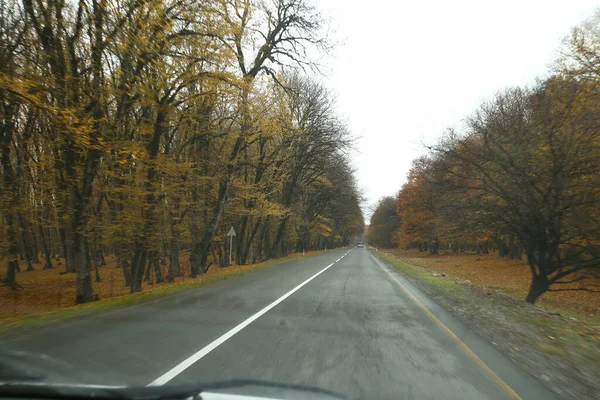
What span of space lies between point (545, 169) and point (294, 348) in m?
10.6

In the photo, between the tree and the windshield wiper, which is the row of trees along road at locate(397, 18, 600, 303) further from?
the tree

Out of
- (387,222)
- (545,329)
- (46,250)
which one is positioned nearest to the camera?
(545,329)

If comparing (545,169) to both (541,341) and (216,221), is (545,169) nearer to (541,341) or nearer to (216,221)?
(541,341)

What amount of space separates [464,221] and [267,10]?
13105 mm

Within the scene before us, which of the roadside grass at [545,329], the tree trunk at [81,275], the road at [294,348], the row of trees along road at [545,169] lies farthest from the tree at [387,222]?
the road at [294,348]

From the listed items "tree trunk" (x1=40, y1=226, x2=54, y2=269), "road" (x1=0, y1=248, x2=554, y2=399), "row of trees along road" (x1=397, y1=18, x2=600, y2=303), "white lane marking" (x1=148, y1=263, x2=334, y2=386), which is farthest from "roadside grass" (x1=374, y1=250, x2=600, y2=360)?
"tree trunk" (x1=40, y1=226, x2=54, y2=269)

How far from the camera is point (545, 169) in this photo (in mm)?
12195

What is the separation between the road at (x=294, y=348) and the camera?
4406 mm

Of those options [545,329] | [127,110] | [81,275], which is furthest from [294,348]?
[127,110]

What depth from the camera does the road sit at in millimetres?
4406

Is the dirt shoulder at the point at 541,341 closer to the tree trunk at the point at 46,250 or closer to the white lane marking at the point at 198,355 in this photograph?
the white lane marking at the point at 198,355

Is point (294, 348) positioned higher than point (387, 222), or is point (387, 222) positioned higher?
point (387, 222)

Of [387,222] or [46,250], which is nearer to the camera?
[46,250]

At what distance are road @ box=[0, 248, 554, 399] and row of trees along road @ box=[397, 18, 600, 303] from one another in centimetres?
600
